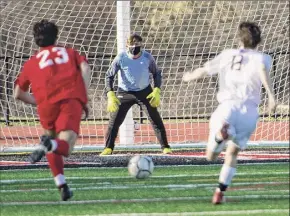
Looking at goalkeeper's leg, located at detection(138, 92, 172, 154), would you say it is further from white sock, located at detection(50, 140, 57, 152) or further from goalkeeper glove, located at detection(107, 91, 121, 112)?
white sock, located at detection(50, 140, 57, 152)

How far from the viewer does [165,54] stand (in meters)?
19.3

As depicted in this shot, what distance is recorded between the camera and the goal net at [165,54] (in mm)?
18891

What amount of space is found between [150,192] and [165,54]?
869 centimetres

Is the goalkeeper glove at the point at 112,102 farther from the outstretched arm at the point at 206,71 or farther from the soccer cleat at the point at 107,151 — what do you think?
the outstretched arm at the point at 206,71

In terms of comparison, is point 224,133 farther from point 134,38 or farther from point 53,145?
point 134,38

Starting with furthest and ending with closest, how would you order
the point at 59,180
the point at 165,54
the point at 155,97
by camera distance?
the point at 165,54
the point at 155,97
the point at 59,180

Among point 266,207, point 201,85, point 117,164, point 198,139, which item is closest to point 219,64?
point 266,207

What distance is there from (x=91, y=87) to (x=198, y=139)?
116 inches

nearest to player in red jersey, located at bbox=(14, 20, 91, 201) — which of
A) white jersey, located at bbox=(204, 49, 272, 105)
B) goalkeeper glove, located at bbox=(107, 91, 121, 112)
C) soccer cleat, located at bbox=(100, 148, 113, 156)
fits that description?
white jersey, located at bbox=(204, 49, 272, 105)

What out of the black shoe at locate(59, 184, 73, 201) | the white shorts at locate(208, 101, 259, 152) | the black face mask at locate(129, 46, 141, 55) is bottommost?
the black shoe at locate(59, 184, 73, 201)

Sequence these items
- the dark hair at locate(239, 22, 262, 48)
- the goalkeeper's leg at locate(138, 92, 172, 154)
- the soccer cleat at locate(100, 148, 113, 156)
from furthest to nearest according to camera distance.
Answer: the soccer cleat at locate(100, 148, 113, 156)
the goalkeeper's leg at locate(138, 92, 172, 154)
the dark hair at locate(239, 22, 262, 48)

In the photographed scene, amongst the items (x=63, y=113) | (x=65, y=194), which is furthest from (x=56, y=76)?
(x=65, y=194)

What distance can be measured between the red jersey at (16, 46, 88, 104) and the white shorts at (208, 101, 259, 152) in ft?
4.24

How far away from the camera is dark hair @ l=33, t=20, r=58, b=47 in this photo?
31.8 feet
